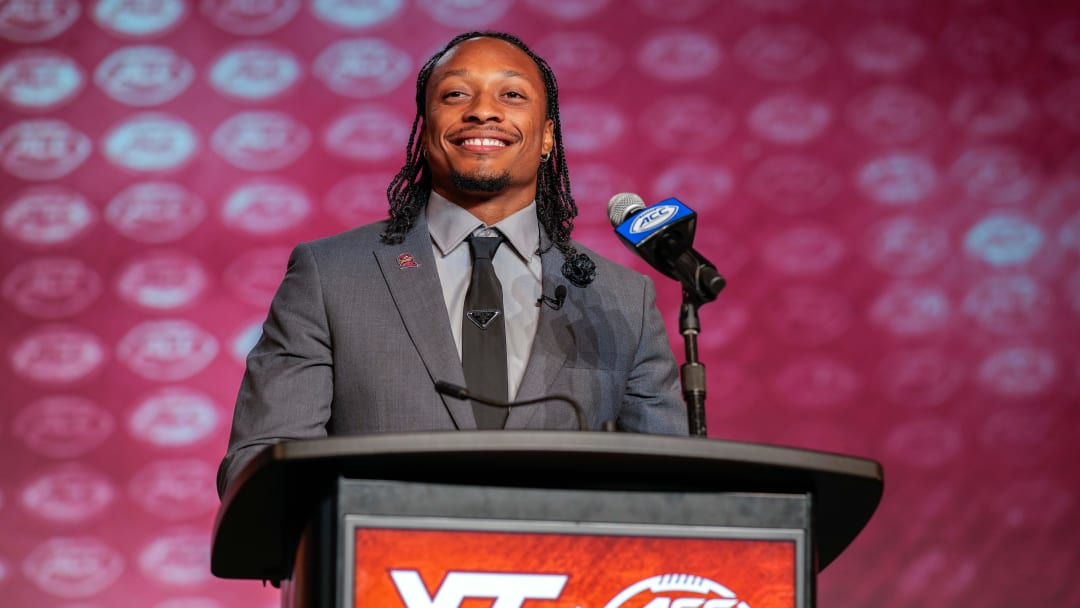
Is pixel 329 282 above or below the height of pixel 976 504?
below

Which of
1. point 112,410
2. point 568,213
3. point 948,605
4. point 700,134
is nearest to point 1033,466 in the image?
point 948,605

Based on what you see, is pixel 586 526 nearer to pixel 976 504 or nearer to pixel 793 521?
pixel 793 521

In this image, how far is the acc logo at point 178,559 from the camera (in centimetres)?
286

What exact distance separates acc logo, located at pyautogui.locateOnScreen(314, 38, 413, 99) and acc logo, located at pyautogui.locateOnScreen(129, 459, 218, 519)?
1003 millimetres

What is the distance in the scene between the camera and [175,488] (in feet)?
9.48

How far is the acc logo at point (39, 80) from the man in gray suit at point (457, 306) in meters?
1.17

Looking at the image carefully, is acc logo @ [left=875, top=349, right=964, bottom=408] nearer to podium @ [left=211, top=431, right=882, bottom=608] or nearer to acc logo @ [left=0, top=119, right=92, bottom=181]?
podium @ [left=211, top=431, right=882, bottom=608]

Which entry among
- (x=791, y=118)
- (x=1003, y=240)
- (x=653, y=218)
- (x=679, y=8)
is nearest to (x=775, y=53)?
(x=791, y=118)

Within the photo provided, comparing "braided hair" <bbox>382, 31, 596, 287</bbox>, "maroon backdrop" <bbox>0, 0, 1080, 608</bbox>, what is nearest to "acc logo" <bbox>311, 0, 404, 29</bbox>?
"maroon backdrop" <bbox>0, 0, 1080, 608</bbox>

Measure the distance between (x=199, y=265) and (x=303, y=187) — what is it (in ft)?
1.05

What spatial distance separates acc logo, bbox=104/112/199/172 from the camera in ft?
9.83

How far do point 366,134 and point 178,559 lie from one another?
1.13m

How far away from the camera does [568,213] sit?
7.62 feet

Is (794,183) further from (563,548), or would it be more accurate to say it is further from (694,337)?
(563,548)
